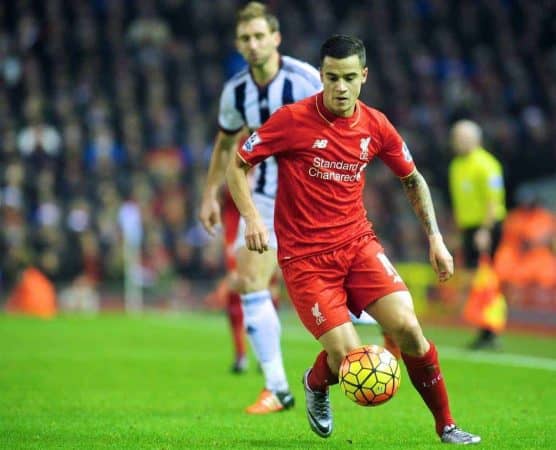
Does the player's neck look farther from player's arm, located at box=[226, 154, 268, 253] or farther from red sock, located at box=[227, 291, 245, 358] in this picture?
red sock, located at box=[227, 291, 245, 358]

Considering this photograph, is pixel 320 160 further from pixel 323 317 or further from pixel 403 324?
pixel 403 324

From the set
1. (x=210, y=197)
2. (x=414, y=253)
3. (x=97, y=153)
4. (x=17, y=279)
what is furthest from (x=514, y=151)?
(x=210, y=197)

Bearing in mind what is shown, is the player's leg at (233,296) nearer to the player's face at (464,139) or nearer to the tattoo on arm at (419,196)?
the player's face at (464,139)

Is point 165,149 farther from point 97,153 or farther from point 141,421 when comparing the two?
point 141,421

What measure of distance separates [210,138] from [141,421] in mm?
17275

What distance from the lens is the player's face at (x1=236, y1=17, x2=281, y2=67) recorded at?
26.6ft

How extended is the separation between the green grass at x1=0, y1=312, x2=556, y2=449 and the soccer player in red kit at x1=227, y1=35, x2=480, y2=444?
0.48m

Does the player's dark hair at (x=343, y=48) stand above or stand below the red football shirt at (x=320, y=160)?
above

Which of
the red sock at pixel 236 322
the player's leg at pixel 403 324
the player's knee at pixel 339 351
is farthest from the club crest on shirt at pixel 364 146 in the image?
the red sock at pixel 236 322

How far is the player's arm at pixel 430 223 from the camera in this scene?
631 cm

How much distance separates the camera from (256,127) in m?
8.28

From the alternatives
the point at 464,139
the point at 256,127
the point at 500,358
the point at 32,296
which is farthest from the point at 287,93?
the point at 32,296

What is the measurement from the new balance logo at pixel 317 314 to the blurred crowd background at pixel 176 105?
593 inches

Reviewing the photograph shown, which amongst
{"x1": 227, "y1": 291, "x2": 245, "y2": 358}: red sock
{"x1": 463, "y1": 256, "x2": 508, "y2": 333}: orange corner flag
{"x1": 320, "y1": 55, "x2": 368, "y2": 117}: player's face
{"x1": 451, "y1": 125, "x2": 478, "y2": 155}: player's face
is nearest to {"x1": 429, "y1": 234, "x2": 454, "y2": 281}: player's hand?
{"x1": 320, "y1": 55, "x2": 368, "y2": 117}: player's face
